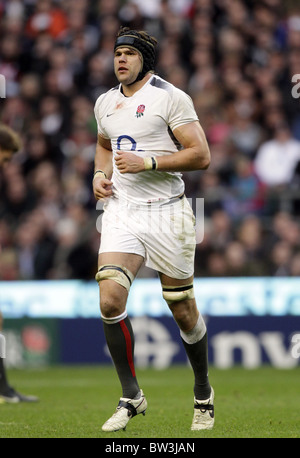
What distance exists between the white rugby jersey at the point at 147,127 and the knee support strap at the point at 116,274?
0.58m

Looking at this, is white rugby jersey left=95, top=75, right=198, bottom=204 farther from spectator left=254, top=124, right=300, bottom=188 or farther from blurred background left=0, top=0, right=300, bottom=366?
spectator left=254, top=124, right=300, bottom=188

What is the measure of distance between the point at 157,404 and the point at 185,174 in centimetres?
590

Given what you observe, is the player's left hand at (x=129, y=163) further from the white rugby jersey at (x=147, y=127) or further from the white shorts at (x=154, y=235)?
the white shorts at (x=154, y=235)

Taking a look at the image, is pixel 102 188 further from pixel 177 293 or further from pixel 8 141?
pixel 8 141

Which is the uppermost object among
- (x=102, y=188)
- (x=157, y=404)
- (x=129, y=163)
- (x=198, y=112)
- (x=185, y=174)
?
(x=198, y=112)

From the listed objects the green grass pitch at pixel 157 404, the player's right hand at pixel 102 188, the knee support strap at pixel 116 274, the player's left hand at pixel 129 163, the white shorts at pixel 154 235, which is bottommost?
the green grass pitch at pixel 157 404

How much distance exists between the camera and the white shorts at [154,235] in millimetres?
6406

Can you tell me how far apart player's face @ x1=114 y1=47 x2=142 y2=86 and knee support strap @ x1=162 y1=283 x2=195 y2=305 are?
1.52 meters

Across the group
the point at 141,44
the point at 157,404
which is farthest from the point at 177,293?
the point at 157,404

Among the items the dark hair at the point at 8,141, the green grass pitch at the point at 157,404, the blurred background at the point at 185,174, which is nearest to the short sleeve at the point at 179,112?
the green grass pitch at the point at 157,404

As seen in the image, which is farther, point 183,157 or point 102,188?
point 102,188

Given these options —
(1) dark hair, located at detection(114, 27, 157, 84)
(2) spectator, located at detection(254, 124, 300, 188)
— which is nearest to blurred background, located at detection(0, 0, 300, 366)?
(2) spectator, located at detection(254, 124, 300, 188)

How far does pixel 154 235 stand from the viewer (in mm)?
6461

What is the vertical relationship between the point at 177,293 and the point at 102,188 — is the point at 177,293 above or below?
below
